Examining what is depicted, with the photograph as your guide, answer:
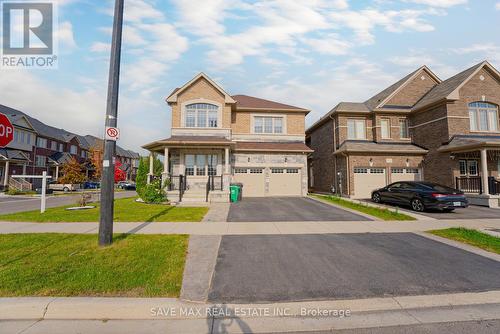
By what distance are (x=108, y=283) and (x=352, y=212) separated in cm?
1055

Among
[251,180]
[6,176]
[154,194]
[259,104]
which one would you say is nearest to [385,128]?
[259,104]

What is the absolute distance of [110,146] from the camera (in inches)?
234

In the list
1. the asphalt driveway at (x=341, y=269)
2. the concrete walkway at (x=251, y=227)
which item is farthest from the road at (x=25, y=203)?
the asphalt driveway at (x=341, y=269)

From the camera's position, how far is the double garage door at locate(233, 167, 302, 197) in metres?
18.7

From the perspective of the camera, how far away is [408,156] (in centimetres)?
1883

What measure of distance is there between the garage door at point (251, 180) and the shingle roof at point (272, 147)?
169 centimetres

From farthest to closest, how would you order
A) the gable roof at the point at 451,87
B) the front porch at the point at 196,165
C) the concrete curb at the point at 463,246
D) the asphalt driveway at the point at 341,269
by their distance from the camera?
the gable roof at the point at 451,87 → the front porch at the point at 196,165 → the concrete curb at the point at 463,246 → the asphalt driveway at the point at 341,269

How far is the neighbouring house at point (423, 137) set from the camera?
16609mm

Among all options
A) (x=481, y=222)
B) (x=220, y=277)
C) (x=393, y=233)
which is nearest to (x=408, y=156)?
(x=481, y=222)

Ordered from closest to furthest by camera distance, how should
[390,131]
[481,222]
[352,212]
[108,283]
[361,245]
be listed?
[108,283], [361,245], [481,222], [352,212], [390,131]

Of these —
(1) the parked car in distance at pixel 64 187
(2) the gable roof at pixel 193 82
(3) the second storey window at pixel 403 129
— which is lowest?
(1) the parked car in distance at pixel 64 187

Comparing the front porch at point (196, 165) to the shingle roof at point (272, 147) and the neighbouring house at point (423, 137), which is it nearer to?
the shingle roof at point (272, 147)

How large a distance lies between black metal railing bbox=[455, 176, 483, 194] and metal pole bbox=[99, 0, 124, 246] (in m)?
20.8

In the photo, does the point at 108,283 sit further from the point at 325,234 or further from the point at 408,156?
the point at 408,156
